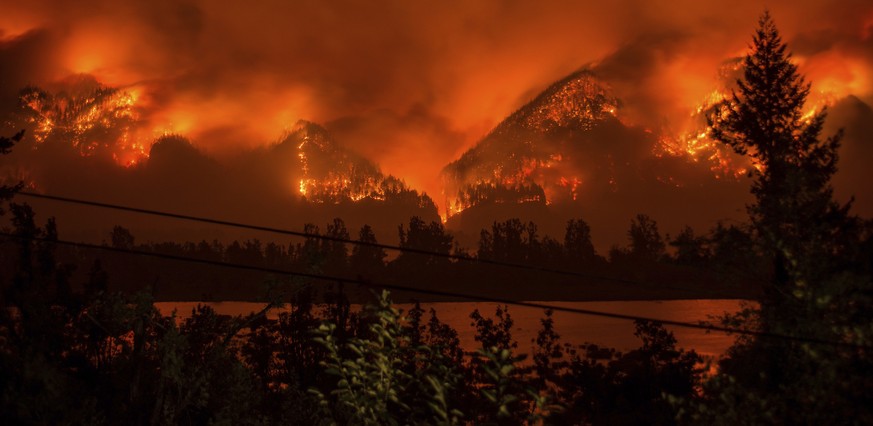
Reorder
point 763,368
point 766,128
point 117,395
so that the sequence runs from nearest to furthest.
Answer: point 763,368
point 117,395
point 766,128

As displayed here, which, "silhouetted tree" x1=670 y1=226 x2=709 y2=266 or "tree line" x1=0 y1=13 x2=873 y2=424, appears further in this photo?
"silhouetted tree" x1=670 y1=226 x2=709 y2=266

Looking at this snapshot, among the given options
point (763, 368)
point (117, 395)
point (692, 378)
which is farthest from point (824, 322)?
point (692, 378)

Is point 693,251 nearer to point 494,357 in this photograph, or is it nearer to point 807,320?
point 807,320

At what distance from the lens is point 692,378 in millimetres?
51250

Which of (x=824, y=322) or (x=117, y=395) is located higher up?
(x=824, y=322)

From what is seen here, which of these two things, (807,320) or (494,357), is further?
(807,320)

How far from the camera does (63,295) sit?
1428 inches

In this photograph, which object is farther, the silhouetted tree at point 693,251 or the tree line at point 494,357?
the silhouetted tree at point 693,251

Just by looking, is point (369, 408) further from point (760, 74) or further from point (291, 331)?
point (291, 331)

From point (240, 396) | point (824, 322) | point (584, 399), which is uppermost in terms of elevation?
point (824, 322)

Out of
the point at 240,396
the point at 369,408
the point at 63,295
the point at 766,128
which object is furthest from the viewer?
the point at 766,128

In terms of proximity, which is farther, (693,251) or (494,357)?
(693,251)

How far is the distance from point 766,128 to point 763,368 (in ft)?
72.0

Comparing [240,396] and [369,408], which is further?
[240,396]
